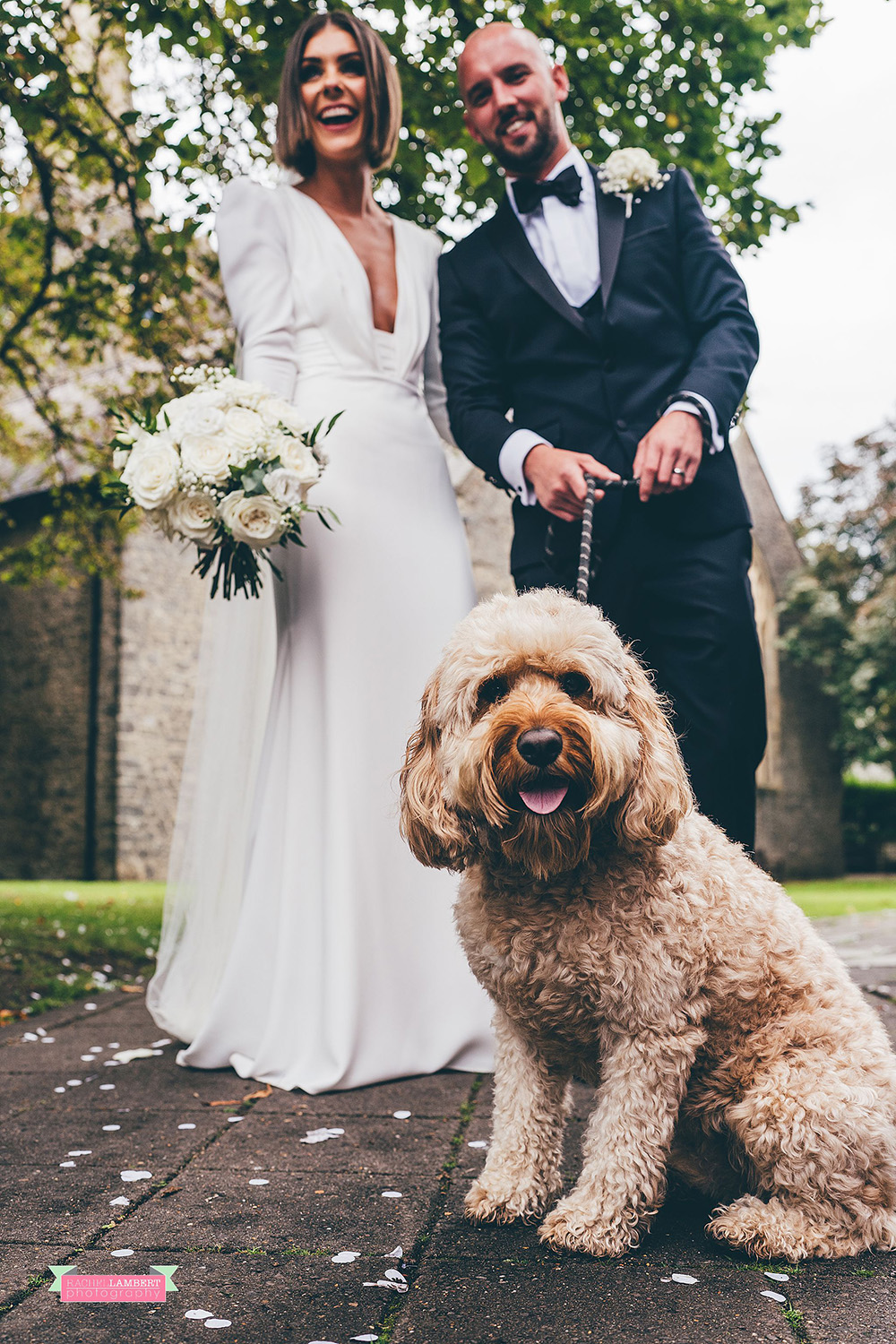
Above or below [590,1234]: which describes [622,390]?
above

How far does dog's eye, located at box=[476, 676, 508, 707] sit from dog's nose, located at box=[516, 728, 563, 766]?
174mm

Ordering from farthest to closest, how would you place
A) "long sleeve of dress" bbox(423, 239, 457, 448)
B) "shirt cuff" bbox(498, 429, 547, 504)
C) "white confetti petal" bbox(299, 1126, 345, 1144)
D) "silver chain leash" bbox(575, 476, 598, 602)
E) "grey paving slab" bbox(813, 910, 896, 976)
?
"grey paving slab" bbox(813, 910, 896, 976) < "long sleeve of dress" bbox(423, 239, 457, 448) < "shirt cuff" bbox(498, 429, 547, 504) < "white confetti petal" bbox(299, 1126, 345, 1144) < "silver chain leash" bbox(575, 476, 598, 602)

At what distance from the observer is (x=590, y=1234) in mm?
2188

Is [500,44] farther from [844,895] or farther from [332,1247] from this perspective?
[844,895]

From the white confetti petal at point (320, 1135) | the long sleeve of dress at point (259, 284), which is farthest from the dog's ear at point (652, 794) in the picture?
the long sleeve of dress at point (259, 284)

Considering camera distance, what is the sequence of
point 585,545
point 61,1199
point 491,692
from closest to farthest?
point 491,692 → point 61,1199 → point 585,545

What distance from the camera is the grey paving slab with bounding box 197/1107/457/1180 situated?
2.79 m

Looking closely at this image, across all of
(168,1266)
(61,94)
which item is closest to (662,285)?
(168,1266)

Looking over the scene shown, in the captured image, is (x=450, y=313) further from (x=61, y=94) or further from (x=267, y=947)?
(x=61, y=94)

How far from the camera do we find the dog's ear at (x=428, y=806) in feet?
7.39

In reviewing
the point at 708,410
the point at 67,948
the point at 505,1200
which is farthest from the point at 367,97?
the point at 67,948

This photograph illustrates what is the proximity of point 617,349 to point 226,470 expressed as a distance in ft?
4.16

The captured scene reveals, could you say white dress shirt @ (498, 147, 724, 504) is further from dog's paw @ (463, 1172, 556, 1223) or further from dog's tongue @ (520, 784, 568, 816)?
dog's paw @ (463, 1172, 556, 1223)

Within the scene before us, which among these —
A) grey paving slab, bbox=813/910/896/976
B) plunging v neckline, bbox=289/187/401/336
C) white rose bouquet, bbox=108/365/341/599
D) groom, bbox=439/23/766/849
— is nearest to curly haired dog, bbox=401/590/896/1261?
groom, bbox=439/23/766/849
